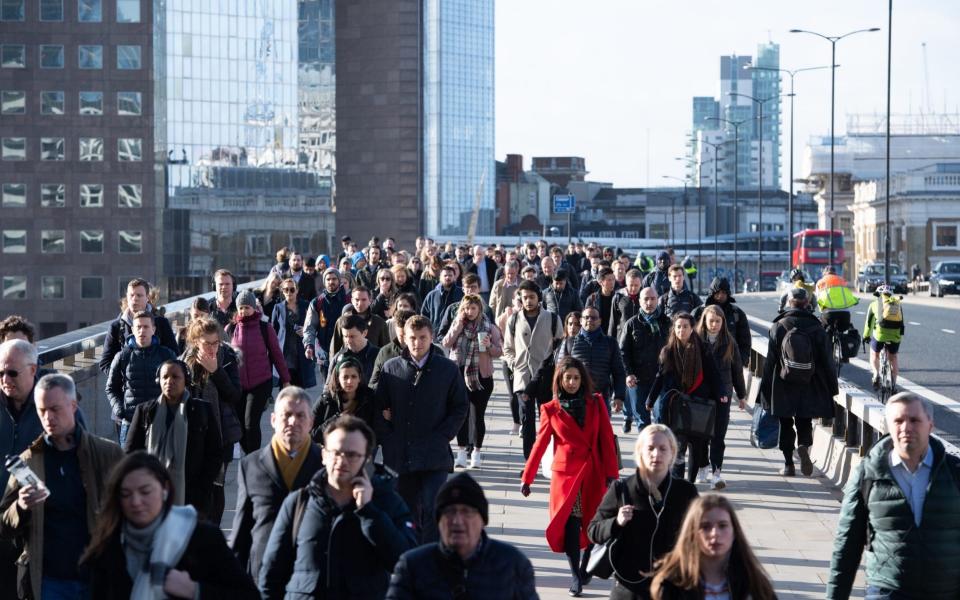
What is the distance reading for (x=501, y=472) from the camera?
14.6 meters

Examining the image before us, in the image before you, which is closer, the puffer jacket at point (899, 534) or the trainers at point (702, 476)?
the puffer jacket at point (899, 534)

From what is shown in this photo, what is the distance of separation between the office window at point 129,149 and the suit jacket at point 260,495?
298 ft

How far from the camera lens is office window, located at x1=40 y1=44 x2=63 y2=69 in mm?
93562

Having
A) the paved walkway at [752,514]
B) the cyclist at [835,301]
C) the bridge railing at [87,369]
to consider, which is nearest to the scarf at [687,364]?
the paved walkway at [752,514]

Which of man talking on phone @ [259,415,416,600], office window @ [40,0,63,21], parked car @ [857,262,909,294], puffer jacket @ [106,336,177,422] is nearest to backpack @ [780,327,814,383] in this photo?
puffer jacket @ [106,336,177,422]

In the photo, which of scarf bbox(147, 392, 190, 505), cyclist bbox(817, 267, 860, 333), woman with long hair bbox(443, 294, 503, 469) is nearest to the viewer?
scarf bbox(147, 392, 190, 505)

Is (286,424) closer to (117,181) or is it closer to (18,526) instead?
(18,526)

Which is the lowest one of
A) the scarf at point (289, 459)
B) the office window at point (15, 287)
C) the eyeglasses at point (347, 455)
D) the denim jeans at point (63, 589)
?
the office window at point (15, 287)

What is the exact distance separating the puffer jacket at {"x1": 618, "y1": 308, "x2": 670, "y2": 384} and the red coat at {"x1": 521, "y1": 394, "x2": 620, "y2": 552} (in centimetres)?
486

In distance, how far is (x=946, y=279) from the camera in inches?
2601

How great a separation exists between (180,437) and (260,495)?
1.94 metres

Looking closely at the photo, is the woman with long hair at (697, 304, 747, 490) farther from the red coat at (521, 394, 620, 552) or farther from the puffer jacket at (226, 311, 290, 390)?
the puffer jacket at (226, 311, 290, 390)

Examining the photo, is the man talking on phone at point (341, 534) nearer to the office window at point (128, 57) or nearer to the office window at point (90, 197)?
the office window at point (128, 57)

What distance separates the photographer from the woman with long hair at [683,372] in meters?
12.7
